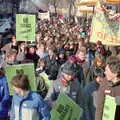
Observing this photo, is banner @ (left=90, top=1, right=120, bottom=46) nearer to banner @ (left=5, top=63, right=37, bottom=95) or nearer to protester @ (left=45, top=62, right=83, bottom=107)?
banner @ (left=5, top=63, right=37, bottom=95)

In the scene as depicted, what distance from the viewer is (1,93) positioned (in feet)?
30.4

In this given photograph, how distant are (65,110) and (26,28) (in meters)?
8.07

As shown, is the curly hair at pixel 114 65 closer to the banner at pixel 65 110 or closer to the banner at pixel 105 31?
the banner at pixel 65 110

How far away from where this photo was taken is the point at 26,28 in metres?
15.6

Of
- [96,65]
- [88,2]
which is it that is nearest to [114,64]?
[96,65]

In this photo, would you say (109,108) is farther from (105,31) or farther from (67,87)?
(105,31)

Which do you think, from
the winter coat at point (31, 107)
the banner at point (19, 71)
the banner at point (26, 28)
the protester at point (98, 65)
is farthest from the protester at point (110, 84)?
the banner at point (26, 28)

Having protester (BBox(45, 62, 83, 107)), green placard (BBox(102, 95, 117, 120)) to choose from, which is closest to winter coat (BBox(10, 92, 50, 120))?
protester (BBox(45, 62, 83, 107))

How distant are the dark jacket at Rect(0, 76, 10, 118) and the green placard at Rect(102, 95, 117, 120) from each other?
2539 mm

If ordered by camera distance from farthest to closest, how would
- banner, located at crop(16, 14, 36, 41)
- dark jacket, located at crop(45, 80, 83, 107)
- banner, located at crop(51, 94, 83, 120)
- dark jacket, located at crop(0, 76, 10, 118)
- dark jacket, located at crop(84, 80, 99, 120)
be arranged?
1. banner, located at crop(16, 14, 36, 41)
2. dark jacket, located at crop(0, 76, 10, 118)
3. dark jacket, located at crop(84, 80, 99, 120)
4. dark jacket, located at crop(45, 80, 83, 107)
5. banner, located at crop(51, 94, 83, 120)

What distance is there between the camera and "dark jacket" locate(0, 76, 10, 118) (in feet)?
30.3

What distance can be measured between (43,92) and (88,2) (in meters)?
16.4

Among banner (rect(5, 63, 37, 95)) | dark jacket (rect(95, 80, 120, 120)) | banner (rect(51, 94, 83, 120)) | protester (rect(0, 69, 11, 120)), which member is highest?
dark jacket (rect(95, 80, 120, 120))

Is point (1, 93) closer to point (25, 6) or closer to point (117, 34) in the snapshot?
point (117, 34)
